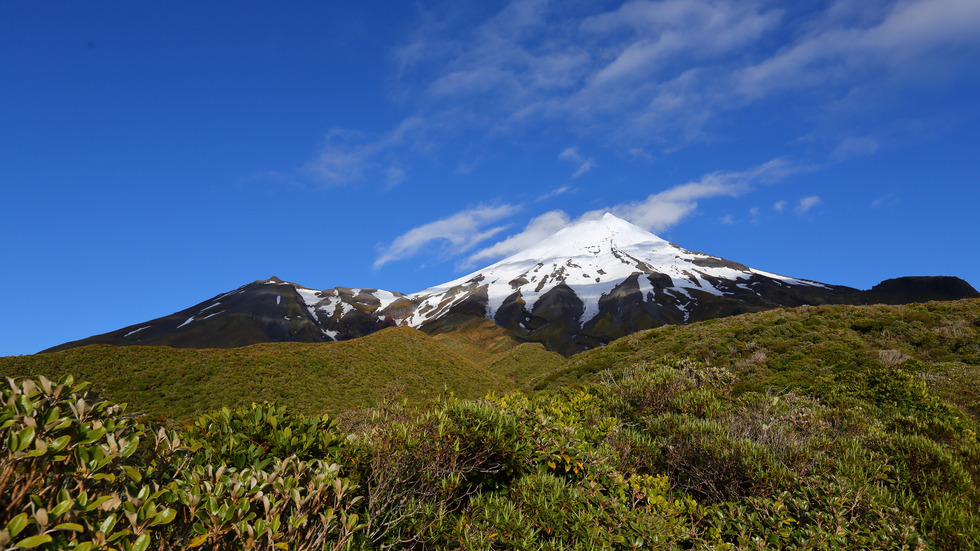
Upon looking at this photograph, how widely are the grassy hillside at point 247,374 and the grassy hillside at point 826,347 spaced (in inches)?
428

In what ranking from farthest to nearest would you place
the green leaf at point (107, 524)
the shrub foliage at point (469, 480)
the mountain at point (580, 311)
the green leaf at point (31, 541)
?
1. the mountain at point (580, 311)
2. the shrub foliage at point (469, 480)
3. the green leaf at point (107, 524)
4. the green leaf at point (31, 541)

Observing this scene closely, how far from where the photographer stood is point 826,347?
66.7 ft

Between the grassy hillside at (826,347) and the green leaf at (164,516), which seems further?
the grassy hillside at (826,347)

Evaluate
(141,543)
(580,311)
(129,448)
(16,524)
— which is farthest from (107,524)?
(580,311)

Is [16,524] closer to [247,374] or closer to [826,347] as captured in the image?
[247,374]

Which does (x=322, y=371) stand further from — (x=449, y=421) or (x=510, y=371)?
(x=510, y=371)

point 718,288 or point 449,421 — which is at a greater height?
point 718,288

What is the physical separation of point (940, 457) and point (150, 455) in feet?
37.8

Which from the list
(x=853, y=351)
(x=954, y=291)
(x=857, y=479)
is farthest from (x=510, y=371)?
(x=954, y=291)

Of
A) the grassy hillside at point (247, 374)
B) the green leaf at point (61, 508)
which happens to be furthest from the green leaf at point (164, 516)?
the grassy hillside at point (247, 374)

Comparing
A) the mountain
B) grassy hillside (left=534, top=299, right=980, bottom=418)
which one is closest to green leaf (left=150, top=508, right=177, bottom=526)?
grassy hillside (left=534, top=299, right=980, bottom=418)

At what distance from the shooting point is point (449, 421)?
5.96m

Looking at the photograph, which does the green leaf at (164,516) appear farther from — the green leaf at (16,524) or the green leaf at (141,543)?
the green leaf at (16,524)

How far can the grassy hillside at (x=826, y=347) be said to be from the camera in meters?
16.3
